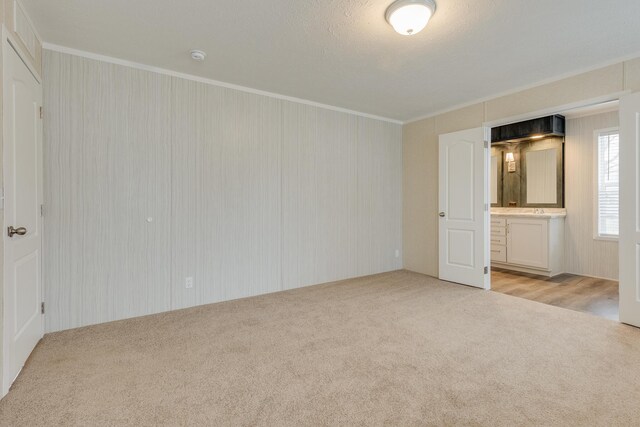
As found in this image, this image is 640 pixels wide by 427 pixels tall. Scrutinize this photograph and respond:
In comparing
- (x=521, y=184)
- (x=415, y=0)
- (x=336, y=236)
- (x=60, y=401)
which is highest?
(x=415, y=0)

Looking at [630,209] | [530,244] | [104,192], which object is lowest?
[530,244]

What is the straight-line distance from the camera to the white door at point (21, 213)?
77.8 inches

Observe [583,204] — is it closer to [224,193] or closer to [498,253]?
[498,253]

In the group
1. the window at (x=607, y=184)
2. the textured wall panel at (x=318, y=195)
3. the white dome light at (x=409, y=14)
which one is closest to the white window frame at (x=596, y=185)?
the window at (x=607, y=184)

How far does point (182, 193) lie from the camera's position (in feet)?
11.2

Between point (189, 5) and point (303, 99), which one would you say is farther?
point (303, 99)

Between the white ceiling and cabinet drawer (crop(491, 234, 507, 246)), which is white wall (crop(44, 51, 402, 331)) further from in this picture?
cabinet drawer (crop(491, 234, 507, 246))

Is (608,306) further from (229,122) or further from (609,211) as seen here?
(229,122)

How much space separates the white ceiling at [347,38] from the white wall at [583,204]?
6.89ft

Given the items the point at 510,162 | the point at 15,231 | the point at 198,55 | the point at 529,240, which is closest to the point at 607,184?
the point at 529,240

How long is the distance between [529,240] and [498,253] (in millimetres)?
583

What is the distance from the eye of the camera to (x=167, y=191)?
3.34 m

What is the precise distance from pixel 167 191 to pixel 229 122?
41.5 inches

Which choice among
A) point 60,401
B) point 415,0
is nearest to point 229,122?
point 415,0
